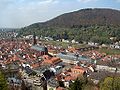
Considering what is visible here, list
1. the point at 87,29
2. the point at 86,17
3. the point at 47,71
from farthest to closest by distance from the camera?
1. the point at 86,17
2. the point at 87,29
3. the point at 47,71

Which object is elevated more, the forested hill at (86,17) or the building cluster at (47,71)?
the forested hill at (86,17)

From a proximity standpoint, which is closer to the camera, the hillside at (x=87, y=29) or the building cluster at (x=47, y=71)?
the building cluster at (x=47, y=71)

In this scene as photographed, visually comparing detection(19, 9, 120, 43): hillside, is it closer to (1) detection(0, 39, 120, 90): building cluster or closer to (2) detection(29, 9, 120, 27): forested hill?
(2) detection(29, 9, 120, 27): forested hill

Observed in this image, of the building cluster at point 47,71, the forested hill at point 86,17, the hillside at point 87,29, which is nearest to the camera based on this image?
the building cluster at point 47,71

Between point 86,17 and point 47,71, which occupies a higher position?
point 86,17

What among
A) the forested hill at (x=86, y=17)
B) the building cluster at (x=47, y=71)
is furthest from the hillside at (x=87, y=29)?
the building cluster at (x=47, y=71)

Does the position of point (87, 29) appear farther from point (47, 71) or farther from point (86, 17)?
point (47, 71)

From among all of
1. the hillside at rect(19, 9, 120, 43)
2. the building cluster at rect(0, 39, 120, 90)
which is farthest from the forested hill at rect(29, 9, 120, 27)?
the building cluster at rect(0, 39, 120, 90)

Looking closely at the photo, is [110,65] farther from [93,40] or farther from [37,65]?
[93,40]

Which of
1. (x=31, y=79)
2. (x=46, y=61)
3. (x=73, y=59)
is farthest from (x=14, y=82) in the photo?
(x=73, y=59)

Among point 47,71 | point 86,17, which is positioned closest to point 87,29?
point 86,17

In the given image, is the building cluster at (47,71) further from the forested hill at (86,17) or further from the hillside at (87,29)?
the forested hill at (86,17)
